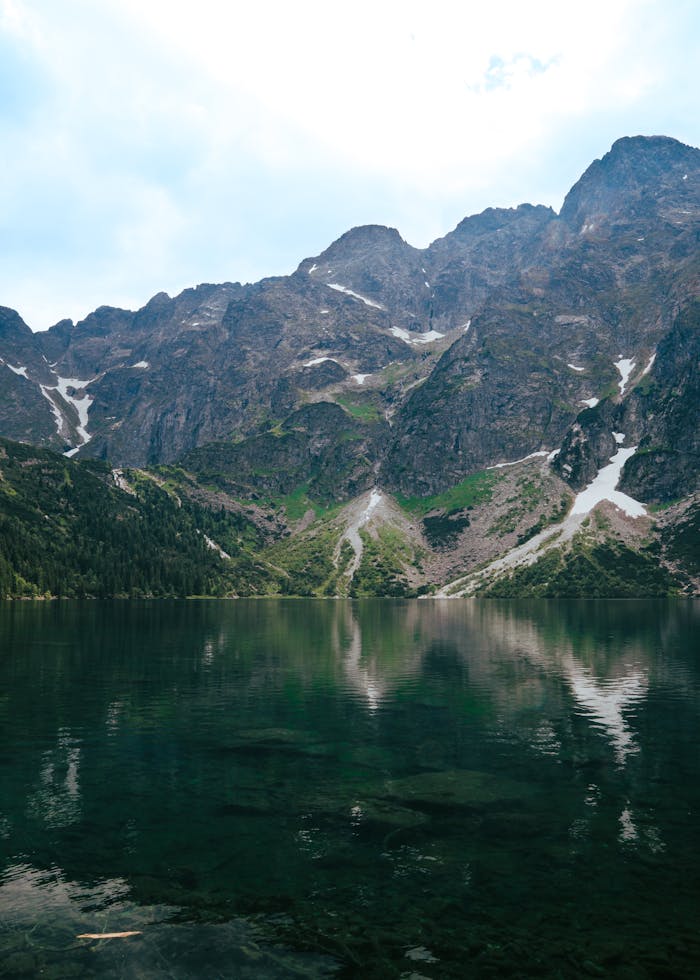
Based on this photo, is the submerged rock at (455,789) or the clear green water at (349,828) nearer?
the clear green water at (349,828)

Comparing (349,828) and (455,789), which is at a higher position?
(349,828)

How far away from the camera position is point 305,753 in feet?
160

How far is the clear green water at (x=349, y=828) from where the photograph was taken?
73.7 ft

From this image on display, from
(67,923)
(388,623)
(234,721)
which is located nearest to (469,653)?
(234,721)

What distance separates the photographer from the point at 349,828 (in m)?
33.5

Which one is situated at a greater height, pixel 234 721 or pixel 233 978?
pixel 233 978

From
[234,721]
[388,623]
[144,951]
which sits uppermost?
[144,951]

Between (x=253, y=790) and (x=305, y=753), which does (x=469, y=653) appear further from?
(x=253, y=790)

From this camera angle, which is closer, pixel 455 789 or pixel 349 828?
pixel 349 828

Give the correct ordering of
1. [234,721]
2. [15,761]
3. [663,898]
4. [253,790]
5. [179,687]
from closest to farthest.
→ [663,898]
[253,790]
[15,761]
[234,721]
[179,687]

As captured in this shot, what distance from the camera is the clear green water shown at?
73.7 ft

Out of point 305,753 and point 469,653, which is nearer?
point 305,753

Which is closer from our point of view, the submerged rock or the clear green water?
the clear green water

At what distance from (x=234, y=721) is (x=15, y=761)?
1881 centimetres
